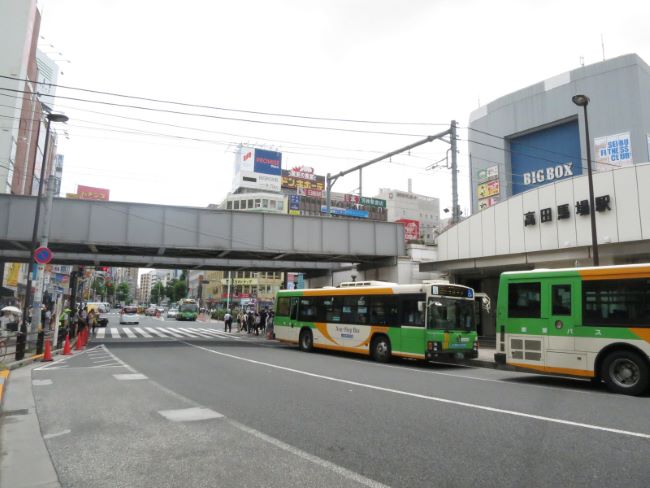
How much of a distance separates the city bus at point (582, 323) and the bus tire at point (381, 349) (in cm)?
486

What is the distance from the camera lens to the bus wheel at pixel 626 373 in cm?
982

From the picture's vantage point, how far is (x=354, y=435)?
6.23 meters

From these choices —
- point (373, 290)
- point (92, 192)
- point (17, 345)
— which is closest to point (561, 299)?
point (373, 290)

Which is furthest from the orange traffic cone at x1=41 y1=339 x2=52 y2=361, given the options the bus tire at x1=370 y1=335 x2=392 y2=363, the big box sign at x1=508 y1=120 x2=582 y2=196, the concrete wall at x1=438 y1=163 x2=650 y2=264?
the big box sign at x1=508 y1=120 x2=582 y2=196

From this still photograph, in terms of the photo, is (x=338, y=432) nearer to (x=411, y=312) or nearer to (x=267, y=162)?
(x=411, y=312)

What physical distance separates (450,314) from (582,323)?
5173mm

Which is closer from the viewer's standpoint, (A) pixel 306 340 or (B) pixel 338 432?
(B) pixel 338 432

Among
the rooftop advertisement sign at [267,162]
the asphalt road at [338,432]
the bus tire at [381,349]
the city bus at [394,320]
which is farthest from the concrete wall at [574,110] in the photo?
the rooftop advertisement sign at [267,162]

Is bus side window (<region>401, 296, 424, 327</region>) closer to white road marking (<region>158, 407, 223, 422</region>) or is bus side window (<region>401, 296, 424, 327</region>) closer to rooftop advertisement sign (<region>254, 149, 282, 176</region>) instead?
white road marking (<region>158, 407, 223, 422</region>)

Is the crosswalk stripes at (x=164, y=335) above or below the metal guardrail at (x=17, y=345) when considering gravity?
below

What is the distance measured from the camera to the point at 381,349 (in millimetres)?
17172

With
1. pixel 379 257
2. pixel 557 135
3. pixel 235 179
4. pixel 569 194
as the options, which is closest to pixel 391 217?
pixel 235 179

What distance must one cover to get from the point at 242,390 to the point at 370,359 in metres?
9.09

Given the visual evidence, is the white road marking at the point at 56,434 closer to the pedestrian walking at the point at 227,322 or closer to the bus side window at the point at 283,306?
the bus side window at the point at 283,306
